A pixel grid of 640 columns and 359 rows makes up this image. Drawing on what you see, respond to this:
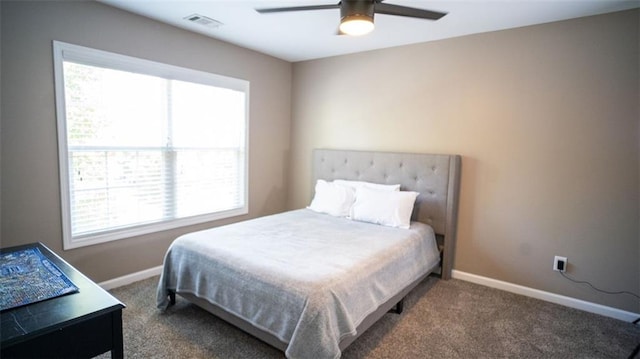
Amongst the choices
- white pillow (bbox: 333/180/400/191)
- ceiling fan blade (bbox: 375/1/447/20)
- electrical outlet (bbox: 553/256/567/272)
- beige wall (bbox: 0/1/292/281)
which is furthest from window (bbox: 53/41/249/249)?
electrical outlet (bbox: 553/256/567/272)

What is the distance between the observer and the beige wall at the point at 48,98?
7.80 feet

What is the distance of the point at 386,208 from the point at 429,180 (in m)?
0.58

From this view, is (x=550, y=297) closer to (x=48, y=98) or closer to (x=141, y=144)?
(x=141, y=144)

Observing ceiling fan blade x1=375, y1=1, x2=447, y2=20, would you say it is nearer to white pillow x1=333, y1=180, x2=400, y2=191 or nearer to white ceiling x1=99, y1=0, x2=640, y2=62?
white ceiling x1=99, y1=0, x2=640, y2=62

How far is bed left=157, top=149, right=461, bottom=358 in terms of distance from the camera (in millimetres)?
1891

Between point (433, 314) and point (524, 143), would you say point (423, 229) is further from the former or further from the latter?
point (524, 143)

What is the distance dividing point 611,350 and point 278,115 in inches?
157

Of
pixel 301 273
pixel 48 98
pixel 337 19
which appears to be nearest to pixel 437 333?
pixel 301 273

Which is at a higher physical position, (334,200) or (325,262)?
(334,200)

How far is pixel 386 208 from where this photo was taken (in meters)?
3.26

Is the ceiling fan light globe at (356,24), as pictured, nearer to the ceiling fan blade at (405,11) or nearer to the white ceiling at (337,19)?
the ceiling fan blade at (405,11)

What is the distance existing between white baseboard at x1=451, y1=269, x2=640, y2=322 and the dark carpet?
61 mm

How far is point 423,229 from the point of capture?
3.20 meters

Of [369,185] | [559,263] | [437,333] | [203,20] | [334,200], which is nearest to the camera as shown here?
[437,333]
